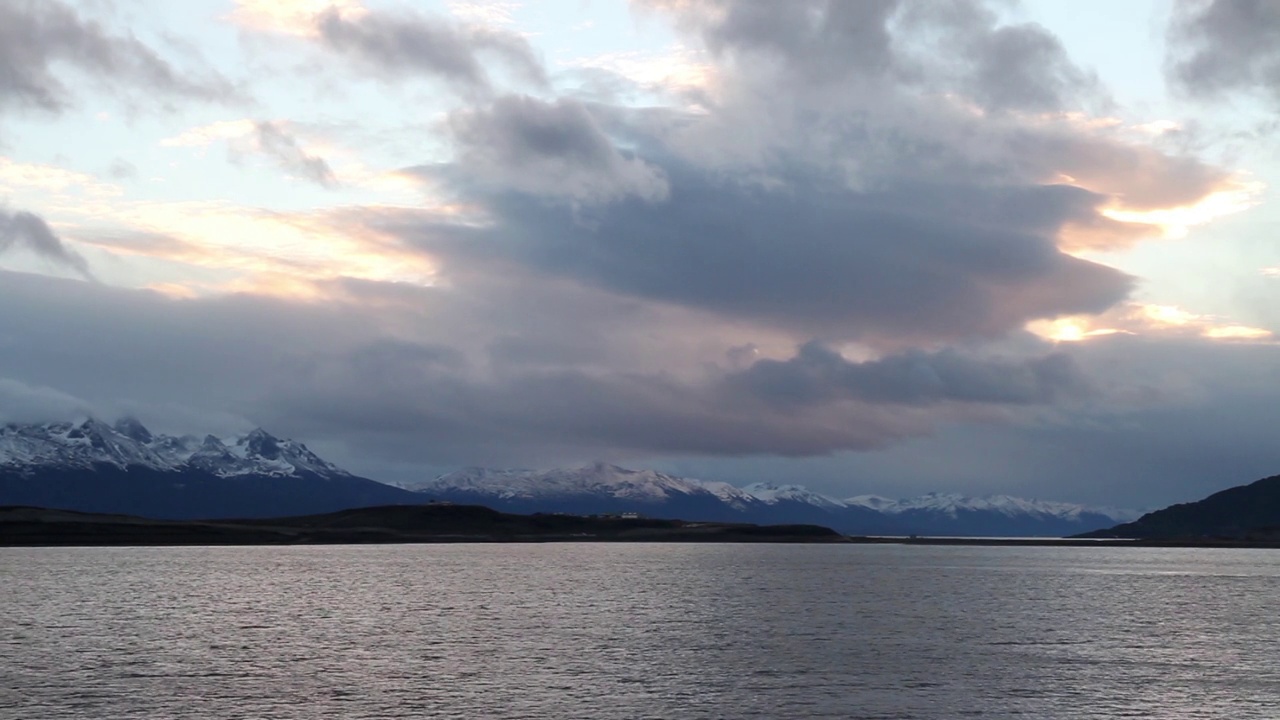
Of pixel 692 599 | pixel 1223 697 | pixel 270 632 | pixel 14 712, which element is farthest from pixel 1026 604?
pixel 14 712

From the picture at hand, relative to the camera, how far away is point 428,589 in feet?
462

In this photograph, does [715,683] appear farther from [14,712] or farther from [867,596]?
[867,596]

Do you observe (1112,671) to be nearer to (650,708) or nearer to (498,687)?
(650,708)

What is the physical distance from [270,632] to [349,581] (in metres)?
69.9

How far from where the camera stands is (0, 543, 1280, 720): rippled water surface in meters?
57.7

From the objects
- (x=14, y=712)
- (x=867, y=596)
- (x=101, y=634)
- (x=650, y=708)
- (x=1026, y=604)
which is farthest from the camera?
(x=867, y=596)

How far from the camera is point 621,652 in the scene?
78438 millimetres

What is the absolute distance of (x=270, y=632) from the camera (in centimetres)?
9012

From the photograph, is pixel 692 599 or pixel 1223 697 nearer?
pixel 1223 697

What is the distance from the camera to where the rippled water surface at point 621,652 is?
189 feet

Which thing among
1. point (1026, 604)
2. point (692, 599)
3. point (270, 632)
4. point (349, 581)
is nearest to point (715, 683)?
point (270, 632)

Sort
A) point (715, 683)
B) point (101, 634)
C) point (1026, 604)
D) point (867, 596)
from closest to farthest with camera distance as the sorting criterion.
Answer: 1. point (715, 683)
2. point (101, 634)
3. point (1026, 604)
4. point (867, 596)

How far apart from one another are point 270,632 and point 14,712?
3739 cm

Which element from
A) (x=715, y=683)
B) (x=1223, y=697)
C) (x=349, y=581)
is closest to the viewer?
(x=1223, y=697)
